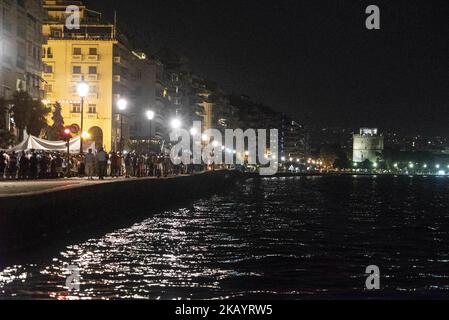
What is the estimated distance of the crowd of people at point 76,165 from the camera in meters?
47.0

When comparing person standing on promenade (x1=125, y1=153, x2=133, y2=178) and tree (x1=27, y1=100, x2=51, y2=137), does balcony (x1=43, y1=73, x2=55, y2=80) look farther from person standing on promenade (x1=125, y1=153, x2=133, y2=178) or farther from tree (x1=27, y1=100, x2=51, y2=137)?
person standing on promenade (x1=125, y1=153, x2=133, y2=178)

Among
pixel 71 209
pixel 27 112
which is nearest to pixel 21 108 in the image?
pixel 27 112

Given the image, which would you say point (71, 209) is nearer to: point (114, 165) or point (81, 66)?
point (114, 165)

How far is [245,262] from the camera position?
2191 centimetres

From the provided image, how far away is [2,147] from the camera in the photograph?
168ft

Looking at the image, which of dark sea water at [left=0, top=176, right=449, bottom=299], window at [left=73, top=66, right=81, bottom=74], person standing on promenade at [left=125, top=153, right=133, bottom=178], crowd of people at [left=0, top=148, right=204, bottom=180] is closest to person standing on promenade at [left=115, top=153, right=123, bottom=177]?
crowd of people at [left=0, top=148, right=204, bottom=180]

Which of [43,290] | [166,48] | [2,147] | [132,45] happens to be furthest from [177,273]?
[166,48]

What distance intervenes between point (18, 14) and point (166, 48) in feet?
351

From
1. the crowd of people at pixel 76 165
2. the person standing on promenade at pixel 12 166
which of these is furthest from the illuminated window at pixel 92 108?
the person standing on promenade at pixel 12 166

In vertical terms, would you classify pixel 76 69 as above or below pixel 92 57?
below

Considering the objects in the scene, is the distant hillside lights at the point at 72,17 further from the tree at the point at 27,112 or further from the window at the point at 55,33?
the tree at the point at 27,112

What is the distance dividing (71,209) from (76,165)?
84.6 feet
